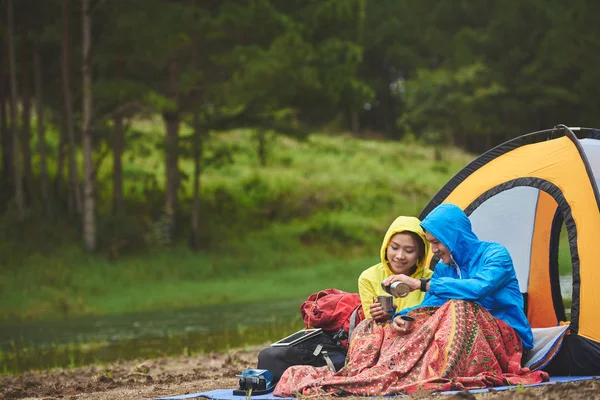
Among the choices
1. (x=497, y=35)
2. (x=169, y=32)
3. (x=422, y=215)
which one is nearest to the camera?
(x=422, y=215)

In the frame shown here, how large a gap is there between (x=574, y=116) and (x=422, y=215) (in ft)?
98.6

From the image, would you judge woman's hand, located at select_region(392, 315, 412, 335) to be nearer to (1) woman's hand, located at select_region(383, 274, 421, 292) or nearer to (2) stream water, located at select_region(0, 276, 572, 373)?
(1) woman's hand, located at select_region(383, 274, 421, 292)

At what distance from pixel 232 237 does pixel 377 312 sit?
50.8 ft

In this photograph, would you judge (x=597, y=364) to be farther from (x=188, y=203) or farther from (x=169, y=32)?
(x=188, y=203)

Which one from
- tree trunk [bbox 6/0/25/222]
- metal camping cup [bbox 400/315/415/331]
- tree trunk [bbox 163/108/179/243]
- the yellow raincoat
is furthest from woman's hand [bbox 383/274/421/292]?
tree trunk [bbox 6/0/25/222]

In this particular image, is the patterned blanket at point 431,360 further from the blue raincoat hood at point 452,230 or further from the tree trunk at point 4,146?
the tree trunk at point 4,146

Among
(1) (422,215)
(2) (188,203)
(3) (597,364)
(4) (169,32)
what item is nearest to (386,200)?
(2) (188,203)

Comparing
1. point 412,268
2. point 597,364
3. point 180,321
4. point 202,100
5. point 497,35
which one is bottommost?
point 180,321

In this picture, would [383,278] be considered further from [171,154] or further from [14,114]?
[14,114]

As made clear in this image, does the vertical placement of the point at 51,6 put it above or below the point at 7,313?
above

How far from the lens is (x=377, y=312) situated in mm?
5281

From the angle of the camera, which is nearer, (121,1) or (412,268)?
(412,268)

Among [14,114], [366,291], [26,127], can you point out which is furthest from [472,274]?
[26,127]

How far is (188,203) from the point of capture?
22.5 metres
